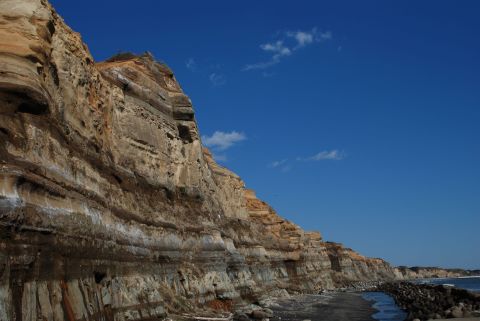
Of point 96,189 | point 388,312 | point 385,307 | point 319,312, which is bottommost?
point 388,312

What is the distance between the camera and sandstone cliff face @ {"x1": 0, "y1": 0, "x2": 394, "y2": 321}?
11.9m

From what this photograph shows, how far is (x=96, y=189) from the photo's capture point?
18.5 m

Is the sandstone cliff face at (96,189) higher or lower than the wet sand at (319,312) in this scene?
higher

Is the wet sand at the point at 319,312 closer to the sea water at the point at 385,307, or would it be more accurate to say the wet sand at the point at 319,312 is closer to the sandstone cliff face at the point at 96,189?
the sea water at the point at 385,307

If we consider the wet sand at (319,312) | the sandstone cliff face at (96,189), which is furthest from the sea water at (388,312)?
the sandstone cliff face at (96,189)

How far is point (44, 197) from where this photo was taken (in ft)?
41.8

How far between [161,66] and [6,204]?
29476 mm

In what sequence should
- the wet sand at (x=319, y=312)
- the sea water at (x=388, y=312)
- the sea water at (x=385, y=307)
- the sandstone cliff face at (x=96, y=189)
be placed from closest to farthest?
the sandstone cliff face at (x=96, y=189), the wet sand at (x=319, y=312), the sea water at (x=388, y=312), the sea water at (x=385, y=307)

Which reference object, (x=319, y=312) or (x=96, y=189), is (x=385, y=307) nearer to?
(x=319, y=312)

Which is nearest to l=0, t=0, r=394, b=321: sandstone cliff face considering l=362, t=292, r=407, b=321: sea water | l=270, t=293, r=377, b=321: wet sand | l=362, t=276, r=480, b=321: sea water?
l=270, t=293, r=377, b=321: wet sand

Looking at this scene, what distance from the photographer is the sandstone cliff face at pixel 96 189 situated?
1188cm

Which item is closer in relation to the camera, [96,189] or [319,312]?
[96,189]

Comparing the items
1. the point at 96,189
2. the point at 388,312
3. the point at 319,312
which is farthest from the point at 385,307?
the point at 96,189

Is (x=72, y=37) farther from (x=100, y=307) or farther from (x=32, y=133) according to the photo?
(x=100, y=307)
